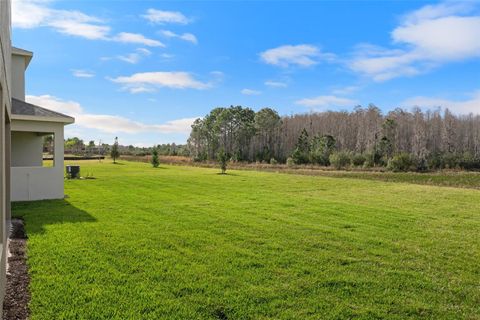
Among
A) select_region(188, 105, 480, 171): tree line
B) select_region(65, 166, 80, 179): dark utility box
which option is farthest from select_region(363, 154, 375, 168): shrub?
select_region(65, 166, 80, 179): dark utility box

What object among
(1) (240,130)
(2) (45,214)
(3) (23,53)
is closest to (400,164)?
(1) (240,130)

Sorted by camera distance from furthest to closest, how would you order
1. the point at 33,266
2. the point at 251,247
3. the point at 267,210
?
the point at 267,210, the point at 251,247, the point at 33,266

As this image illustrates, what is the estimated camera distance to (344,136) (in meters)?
58.3

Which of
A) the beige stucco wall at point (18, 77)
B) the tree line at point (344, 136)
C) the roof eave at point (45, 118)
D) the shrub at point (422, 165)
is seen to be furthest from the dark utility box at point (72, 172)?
the shrub at point (422, 165)

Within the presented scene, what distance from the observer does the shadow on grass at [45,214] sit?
7779 mm

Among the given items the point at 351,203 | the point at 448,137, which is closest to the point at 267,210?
the point at 351,203

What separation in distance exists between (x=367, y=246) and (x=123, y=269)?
424 cm

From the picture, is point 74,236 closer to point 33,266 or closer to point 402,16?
point 33,266

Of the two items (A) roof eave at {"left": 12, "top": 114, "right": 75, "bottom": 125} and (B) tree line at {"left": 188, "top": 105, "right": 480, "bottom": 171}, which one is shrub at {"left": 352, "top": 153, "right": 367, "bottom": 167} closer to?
(B) tree line at {"left": 188, "top": 105, "right": 480, "bottom": 171}

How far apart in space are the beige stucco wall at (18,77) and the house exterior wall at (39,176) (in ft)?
6.70

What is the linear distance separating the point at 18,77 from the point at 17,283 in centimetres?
1112

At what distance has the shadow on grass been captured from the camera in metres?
7.78

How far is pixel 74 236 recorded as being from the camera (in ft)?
22.0

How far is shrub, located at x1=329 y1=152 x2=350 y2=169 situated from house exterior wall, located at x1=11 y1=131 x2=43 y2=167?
3173 cm
